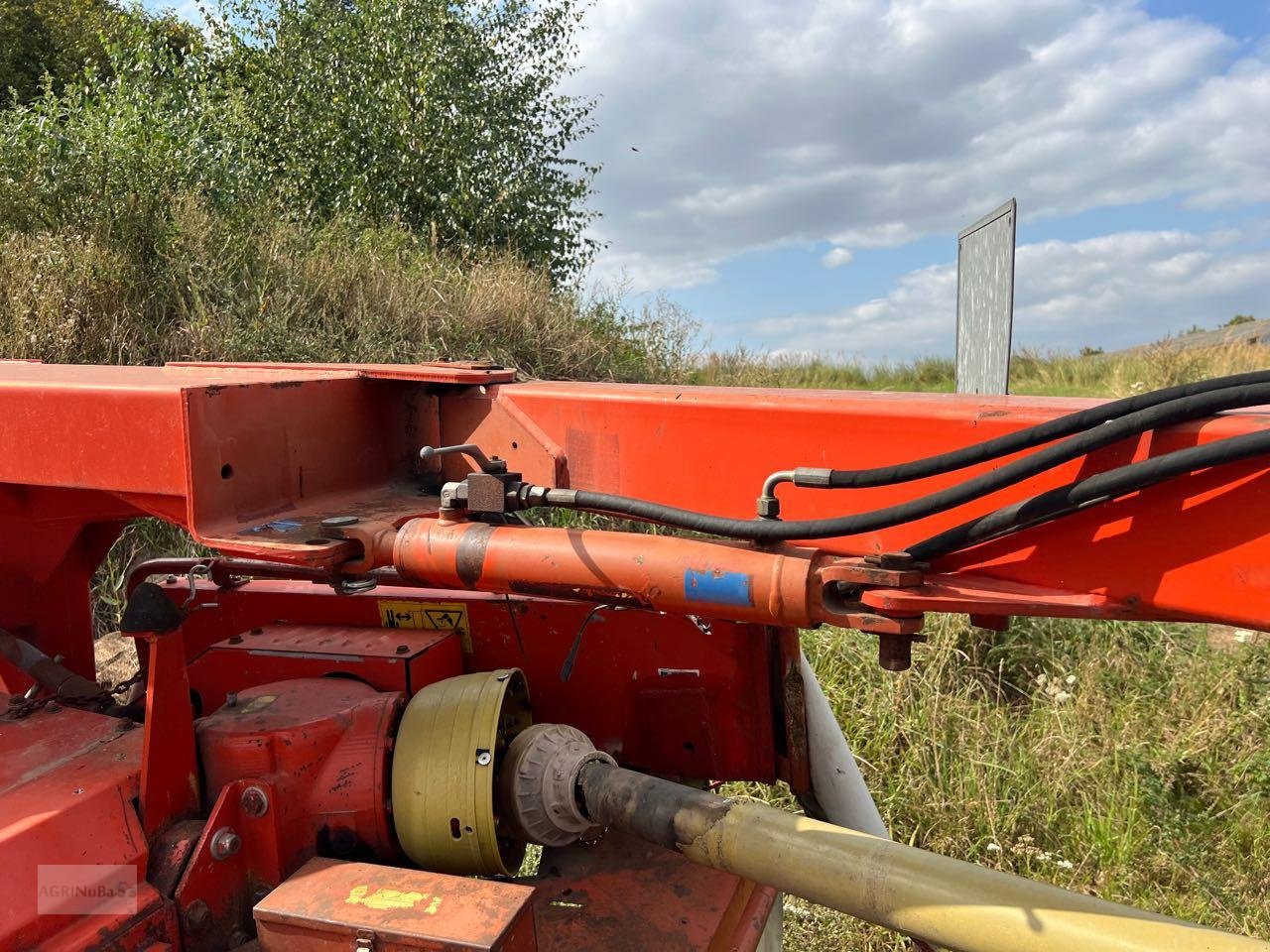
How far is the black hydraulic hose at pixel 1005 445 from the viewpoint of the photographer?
1.21 m

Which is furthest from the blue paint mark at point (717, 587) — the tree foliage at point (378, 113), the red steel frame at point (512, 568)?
the tree foliage at point (378, 113)

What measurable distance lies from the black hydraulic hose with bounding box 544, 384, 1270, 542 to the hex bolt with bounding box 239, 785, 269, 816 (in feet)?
2.46

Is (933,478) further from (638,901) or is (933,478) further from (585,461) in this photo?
(638,901)

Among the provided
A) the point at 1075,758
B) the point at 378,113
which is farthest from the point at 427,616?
the point at 378,113

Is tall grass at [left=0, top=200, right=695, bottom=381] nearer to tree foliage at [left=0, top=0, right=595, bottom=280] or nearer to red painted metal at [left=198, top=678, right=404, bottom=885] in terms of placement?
tree foliage at [left=0, top=0, right=595, bottom=280]

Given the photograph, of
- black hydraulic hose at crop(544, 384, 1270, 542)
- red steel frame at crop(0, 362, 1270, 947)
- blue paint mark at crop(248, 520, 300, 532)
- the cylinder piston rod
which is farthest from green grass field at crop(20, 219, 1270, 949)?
blue paint mark at crop(248, 520, 300, 532)

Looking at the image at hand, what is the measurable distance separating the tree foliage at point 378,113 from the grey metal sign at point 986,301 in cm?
674

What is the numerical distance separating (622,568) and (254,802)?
813 millimetres

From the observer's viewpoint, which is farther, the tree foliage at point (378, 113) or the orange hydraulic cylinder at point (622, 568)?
the tree foliage at point (378, 113)

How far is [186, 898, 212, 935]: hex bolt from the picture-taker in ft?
5.18

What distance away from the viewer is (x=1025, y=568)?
1.34 metres

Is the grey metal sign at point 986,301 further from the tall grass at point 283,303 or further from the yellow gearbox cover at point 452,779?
the tall grass at point 283,303

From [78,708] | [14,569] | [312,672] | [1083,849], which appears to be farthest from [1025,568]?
[1083,849]

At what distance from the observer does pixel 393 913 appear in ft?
4.85
